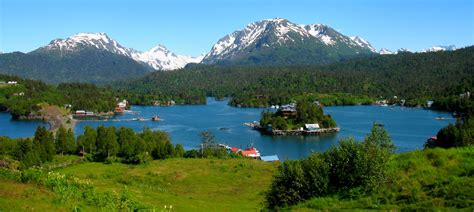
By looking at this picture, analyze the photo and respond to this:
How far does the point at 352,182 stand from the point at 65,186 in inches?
445

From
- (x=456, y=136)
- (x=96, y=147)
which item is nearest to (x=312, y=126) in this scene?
(x=456, y=136)

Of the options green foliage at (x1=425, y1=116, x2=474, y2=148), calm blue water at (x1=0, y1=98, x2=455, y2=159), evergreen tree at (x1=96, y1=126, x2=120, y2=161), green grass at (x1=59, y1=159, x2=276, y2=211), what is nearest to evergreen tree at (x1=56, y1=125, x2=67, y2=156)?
evergreen tree at (x1=96, y1=126, x2=120, y2=161)

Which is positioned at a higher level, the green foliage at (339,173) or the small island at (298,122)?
the green foliage at (339,173)

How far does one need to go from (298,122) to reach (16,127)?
2848 inches

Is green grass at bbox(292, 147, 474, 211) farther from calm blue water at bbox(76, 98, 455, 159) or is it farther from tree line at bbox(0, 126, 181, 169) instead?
calm blue water at bbox(76, 98, 455, 159)

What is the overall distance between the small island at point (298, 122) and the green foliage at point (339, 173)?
332ft

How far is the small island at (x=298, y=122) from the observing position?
123938mm

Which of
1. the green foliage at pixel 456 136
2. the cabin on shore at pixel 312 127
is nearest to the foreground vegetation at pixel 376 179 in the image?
Answer: the green foliage at pixel 456 136

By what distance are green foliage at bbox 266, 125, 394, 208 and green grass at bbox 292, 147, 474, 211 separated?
57 centimetres

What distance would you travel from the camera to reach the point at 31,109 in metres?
162

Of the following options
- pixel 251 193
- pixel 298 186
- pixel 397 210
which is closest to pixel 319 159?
pixel 298 186

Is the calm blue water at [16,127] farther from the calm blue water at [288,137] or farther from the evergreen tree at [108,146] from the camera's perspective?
the evergreen tree at [108,146]

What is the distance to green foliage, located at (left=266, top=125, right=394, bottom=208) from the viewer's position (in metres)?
18.3

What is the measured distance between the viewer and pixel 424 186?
17422 millimetres
